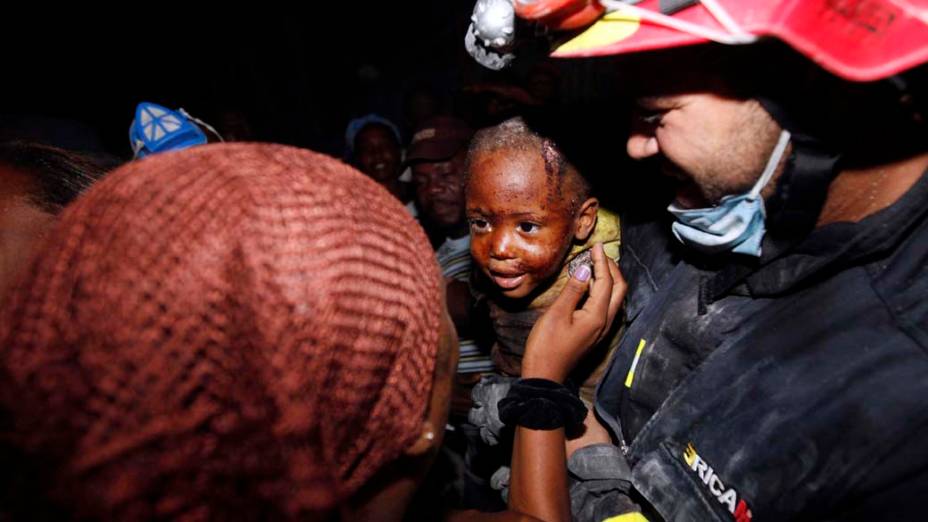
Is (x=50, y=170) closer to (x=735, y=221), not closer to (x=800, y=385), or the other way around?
(x=735, y=221)

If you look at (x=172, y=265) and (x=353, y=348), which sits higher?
(x=172, y=265)

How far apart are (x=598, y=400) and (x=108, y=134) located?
29.6 ft

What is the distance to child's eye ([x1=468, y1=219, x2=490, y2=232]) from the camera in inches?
82.9

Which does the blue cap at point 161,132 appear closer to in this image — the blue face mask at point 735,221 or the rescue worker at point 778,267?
the rescue worker at point 778,267

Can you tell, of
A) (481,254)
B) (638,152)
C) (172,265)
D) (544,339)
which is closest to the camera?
(172,265)

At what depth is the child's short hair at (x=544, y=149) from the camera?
199cm

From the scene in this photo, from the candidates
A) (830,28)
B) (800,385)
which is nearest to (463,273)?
(800,385)

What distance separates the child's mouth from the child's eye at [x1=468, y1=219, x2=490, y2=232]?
0.19m

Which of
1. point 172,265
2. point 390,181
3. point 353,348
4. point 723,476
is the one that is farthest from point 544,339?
point 390,181

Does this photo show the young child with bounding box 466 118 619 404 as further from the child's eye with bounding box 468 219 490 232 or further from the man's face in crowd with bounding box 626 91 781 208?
the man's face in crowd with bounding box 626 91 781 208

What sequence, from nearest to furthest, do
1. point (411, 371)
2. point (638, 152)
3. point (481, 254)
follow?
point (411, 371), point (638, 152), point (481, 254)

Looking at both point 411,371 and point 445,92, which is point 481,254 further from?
point 445,92

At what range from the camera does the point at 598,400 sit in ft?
6.17

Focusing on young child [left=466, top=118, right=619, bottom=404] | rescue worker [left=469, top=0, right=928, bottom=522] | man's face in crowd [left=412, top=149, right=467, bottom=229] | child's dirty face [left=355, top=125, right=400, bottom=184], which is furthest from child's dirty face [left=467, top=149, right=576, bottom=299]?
child's dirty face [left=355, top=125, right=400, bottom=184]
